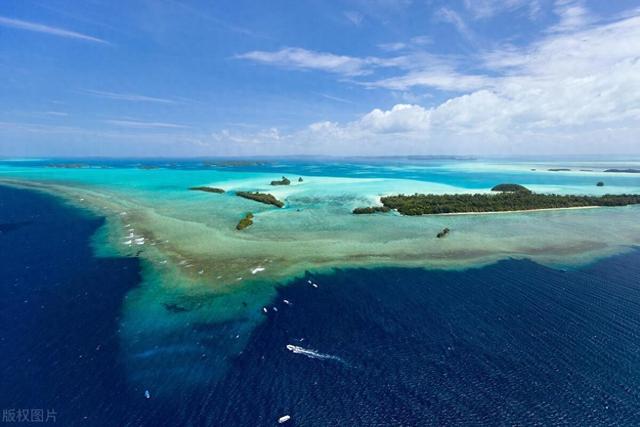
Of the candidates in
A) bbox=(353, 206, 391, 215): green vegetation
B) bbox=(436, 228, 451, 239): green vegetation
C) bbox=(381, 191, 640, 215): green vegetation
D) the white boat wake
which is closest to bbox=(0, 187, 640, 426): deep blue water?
the white boat wake

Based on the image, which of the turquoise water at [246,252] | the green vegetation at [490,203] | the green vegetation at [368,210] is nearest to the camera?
the turquoise water at [246,252]

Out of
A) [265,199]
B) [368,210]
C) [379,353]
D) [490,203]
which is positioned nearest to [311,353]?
[379,353]

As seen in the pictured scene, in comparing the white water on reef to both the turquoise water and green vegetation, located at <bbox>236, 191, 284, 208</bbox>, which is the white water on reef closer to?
the turquoise water

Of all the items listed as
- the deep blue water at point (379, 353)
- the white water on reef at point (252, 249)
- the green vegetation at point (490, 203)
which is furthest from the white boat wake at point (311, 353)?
the green vegetation at point (490, 203)

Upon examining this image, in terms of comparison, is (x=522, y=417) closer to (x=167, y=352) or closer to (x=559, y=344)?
(x=559, y=344)

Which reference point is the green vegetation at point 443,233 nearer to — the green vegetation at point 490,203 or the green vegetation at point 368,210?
the green vegetation at point 490,203

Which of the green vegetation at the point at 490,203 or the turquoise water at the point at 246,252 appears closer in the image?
the turquoise water at the point at 246,252

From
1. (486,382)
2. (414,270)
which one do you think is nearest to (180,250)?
(414,270)
